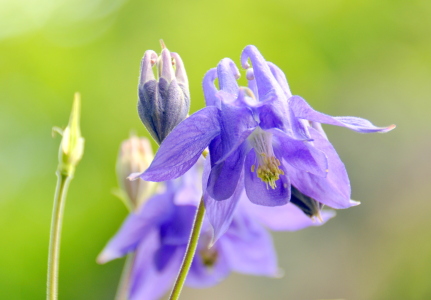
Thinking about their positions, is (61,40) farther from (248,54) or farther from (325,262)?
(248,54)

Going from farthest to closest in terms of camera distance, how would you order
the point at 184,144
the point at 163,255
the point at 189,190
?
the point at 189,190
the point at 163,255
the point at 184,144

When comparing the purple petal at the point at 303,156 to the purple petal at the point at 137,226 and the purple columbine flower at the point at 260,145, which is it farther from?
the purple petal at the point at 137,226

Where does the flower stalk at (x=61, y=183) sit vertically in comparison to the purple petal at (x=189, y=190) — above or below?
above

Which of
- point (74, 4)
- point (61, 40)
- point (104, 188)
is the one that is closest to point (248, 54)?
point (104, 188)

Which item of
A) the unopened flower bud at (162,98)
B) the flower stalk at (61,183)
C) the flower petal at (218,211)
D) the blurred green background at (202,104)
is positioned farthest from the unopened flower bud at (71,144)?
the blurred green background at (202,104)

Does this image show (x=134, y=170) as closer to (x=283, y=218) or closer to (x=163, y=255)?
(x=163, y=255)

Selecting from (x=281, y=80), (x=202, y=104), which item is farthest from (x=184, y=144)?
(x=202, y=104)

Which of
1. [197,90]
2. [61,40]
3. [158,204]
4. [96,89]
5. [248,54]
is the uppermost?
[61,40]
